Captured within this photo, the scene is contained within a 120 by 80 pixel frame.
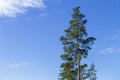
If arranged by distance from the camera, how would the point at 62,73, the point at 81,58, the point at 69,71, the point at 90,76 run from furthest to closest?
the point at 90,76 → the point at 62,73 → the point at 69,71 → the point at 81,58

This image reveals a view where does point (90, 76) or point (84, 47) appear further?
point (90, 76)

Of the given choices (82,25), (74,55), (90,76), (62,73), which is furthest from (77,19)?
(90,76)

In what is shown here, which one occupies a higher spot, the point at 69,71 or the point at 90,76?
the point at 90,76

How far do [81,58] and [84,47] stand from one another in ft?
6.58

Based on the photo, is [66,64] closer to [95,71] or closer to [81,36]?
[81,36]

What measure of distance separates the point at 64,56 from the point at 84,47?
3480 millimetres

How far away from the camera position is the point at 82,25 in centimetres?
5859

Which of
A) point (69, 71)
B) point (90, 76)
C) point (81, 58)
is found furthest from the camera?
point (90, 76)

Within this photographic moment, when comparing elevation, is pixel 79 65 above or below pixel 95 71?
below

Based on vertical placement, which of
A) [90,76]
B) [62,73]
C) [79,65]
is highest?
[90,76]

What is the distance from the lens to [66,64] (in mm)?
59469

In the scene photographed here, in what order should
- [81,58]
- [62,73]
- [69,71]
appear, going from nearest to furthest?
[81,58] < [69,71] < [62,73]

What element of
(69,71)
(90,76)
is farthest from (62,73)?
(90,76)

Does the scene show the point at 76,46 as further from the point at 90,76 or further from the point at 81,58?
the point at 90,76
